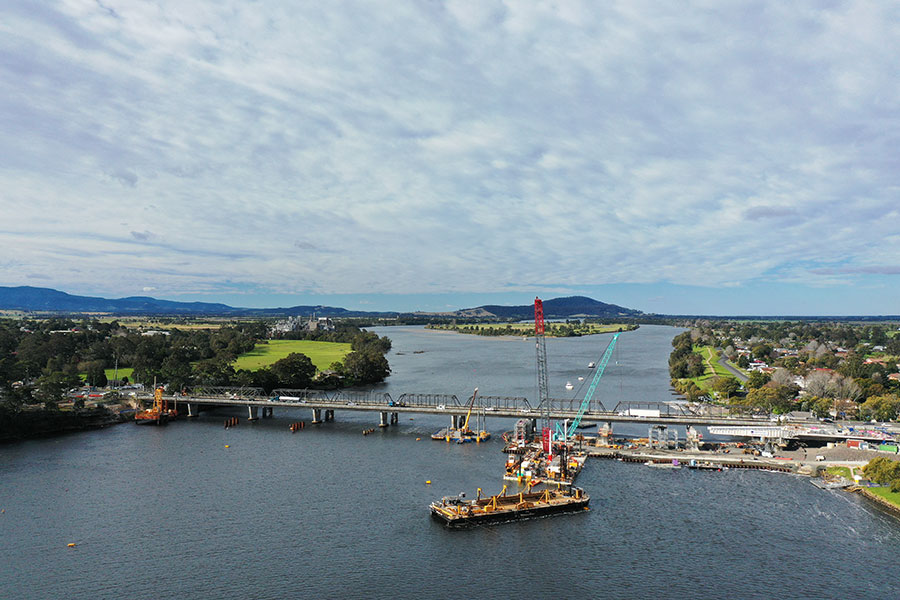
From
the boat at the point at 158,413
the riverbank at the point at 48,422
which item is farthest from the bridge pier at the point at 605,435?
the riverbank at the point at 48,422

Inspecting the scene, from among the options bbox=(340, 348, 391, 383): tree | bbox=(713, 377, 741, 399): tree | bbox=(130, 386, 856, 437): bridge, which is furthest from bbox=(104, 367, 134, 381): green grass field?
bbox=(713, 377, 741, 399): tree

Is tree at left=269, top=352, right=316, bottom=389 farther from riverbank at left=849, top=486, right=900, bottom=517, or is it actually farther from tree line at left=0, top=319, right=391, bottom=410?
riverbank at left=849, top=486, right=900, bottom=517

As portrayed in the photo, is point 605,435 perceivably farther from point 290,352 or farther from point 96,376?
point 290,352

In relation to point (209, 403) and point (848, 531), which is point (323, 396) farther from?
point (848, 531)

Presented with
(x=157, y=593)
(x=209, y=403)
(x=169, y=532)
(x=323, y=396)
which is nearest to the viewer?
(x=157, y=593)

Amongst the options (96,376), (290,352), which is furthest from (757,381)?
(96,376)

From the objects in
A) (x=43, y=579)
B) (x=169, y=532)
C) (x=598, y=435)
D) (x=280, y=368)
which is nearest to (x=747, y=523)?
(x=598, y=435)

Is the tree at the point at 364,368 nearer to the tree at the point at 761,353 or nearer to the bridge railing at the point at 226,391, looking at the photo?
the bridge railing at the point at 226,391
